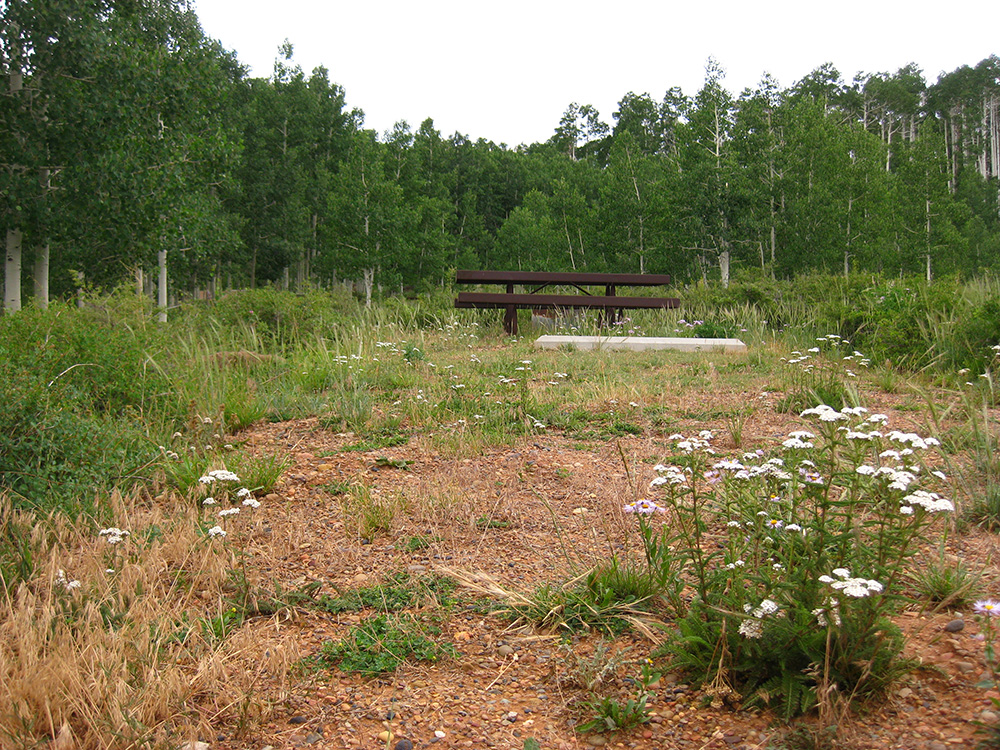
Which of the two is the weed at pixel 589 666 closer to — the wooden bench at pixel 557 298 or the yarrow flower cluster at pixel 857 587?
the yarrow flower cluster at pixel 857 587

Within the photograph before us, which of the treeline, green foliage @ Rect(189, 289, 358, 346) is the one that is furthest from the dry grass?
green foliage @ Rect(189, 289, 358, 346)

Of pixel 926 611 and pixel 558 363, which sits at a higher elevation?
pixel 558 363

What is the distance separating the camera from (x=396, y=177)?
3027 centimetres

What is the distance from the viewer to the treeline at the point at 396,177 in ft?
42.2

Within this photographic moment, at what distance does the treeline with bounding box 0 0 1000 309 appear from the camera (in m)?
12.9

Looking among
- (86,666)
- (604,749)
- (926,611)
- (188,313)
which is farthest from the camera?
(188,313)

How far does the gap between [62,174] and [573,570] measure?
43.6 ft

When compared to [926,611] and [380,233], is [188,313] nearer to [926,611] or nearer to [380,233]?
[926,611]

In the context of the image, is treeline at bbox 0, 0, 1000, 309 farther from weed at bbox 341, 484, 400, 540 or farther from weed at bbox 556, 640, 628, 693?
weed at bbox 556, 640, 628, 693

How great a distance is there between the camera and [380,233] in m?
26.1

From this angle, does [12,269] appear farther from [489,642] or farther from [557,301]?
[489,642]

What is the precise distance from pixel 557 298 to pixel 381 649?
844 centimetres

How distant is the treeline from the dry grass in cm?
476

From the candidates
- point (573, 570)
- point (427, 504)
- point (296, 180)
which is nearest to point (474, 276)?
point (427, 504)
